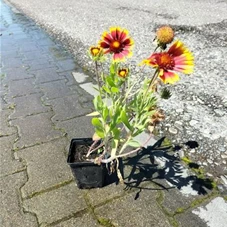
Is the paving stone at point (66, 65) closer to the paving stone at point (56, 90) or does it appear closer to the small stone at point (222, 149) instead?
the paving stone at point (56, 90)

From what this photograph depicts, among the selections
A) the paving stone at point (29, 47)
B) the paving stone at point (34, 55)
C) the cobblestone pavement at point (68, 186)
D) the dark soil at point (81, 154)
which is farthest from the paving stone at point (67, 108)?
the paving stone at point (29, 47)

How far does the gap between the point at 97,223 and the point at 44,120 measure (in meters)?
1.47

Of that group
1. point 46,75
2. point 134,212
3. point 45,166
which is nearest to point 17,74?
point 46,75

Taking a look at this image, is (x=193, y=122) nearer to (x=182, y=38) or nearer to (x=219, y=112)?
(x=219, y=112)

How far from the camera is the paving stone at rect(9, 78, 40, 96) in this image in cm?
363

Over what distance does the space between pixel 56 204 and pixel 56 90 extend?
6.37 feet

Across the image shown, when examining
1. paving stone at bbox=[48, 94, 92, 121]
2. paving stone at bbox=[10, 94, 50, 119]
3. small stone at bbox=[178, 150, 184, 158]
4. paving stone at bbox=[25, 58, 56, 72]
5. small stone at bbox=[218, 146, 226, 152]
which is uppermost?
small stone at bbox=[218, 146, 226, 152]

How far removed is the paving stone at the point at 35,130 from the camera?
8.82ft

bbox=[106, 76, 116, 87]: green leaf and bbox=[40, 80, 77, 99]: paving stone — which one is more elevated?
bbox=[106, 76, 116, 87]: green leaf

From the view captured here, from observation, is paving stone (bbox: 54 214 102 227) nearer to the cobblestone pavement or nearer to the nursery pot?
the cobblestone pavement

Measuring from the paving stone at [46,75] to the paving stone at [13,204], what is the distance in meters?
1.96

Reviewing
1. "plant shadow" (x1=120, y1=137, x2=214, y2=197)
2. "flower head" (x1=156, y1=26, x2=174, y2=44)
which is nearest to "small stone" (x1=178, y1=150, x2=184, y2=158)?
"plant shadow" (x1=120, y1=137, x2=214, y2=197)

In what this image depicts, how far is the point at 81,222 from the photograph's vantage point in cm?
191

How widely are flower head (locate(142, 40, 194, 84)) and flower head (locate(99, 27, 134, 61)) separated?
0.30m
